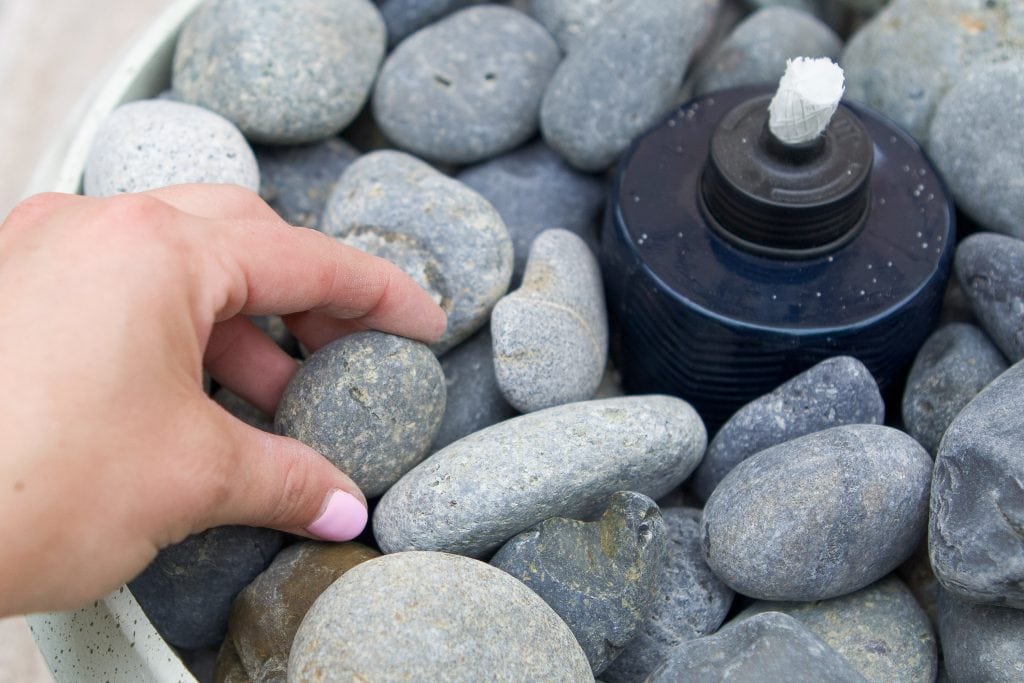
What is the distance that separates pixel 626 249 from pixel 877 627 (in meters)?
0.41

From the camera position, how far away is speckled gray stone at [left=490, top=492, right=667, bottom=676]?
0.76 m

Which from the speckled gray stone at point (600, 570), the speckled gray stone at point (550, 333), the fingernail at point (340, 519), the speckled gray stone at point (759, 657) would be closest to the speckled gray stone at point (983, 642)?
the speckled gray stone at point (759, 657)

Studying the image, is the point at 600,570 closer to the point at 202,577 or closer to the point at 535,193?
the point at 202,577

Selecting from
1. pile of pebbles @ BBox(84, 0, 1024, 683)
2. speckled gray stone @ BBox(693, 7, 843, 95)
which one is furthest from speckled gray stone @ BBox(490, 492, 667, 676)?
speckled gray stone @ BBox(693, 7, 843, 95)

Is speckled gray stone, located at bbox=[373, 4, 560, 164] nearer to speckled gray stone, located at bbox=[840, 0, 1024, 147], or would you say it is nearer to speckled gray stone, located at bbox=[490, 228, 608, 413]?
speckled gray stone, located at bbox=[490, 228, 608, 413]

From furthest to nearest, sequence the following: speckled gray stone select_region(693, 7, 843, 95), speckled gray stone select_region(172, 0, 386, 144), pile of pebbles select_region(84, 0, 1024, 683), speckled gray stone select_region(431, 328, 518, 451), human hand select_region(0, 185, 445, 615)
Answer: speckled gray stone select_region(693, 7, 843, 95) < speckled gray stone select_region(172, 0, 386, 144) < speckled gray stone select_region(431, 328, 518, 451) < pile of pebbles select_region(84, 0, 1024, 683) < human hand select_region(0, 185, 445, 615)

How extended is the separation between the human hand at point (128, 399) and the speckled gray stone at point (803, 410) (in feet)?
1.16

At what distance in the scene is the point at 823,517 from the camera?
0.77 meters

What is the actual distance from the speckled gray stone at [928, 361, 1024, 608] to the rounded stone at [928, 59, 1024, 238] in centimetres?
27

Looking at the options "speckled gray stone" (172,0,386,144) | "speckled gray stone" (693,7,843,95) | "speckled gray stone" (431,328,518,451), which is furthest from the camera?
"speckled gray stone" (693,7,843,95)

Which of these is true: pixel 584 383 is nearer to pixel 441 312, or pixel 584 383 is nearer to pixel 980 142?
pixel 441 312

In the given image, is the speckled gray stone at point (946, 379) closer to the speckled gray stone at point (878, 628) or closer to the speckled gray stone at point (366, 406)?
the speckled gray stone at point (878, 628)

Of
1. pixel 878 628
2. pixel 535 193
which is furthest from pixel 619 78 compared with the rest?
pixel 878 628

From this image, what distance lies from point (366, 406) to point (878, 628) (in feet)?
1.53
